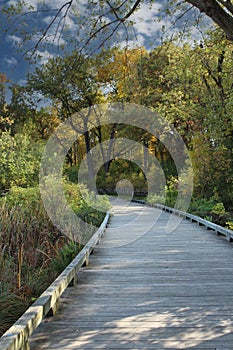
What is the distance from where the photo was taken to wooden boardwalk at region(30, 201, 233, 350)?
10.1 ft

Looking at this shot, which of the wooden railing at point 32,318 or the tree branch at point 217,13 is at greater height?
the tree branch at point 217,13

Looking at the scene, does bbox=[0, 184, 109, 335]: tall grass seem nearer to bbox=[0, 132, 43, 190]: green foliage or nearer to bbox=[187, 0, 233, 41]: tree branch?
bbox=[187, 0, 233, 41]: tree branch

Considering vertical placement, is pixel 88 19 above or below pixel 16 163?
above

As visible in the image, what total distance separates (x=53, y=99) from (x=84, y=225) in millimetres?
25745

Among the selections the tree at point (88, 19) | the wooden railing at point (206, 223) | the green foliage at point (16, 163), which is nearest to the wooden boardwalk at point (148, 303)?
the wooden railing at point (206, 223)

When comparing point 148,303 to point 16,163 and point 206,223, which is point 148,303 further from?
point 16,163

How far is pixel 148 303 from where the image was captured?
401cm

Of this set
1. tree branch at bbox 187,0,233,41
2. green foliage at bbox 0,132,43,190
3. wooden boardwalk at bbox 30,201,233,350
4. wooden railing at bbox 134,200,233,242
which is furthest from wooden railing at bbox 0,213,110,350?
green foliage at bbox 0,132,43,190

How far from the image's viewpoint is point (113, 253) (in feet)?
22.6

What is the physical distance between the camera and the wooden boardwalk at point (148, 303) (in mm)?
3064

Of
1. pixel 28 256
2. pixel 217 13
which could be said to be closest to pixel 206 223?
pixel 28 256

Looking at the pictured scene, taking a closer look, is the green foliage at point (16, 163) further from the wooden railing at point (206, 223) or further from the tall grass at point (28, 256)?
the wooden railing at point (206, 223)

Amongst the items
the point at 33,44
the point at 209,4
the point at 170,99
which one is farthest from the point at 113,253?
the point at 170,99

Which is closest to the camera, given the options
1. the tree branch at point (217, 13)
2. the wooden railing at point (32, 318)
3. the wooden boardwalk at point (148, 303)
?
the wooden railing at point (32, 318)
